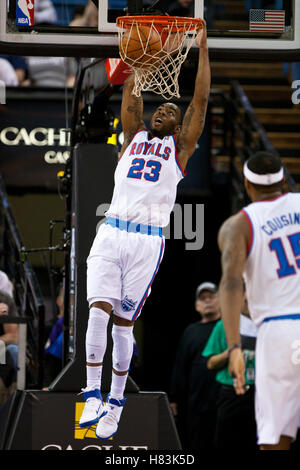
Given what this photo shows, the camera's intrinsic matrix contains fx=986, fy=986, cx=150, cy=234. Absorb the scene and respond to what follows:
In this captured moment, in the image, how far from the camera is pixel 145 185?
23.8 ft

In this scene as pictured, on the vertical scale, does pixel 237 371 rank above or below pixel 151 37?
below

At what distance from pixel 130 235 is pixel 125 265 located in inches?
8.9

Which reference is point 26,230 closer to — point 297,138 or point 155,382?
point 155,382

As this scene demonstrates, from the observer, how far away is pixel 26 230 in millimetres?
12469

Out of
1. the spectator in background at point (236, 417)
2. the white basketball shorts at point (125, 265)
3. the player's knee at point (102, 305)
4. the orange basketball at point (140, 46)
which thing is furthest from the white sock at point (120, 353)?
the orange basketball at point (140, 46)

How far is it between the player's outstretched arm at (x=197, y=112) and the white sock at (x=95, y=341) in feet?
4.36

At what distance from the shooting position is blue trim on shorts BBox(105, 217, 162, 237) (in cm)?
725

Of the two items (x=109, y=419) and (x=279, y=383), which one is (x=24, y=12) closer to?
(x=109, y=419)

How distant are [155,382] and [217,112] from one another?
11.7 ft

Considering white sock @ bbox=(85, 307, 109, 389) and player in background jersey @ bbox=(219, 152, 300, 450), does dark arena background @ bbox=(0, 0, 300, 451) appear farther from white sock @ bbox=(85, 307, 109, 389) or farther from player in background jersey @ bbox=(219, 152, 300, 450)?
player in background jersey @ bbox=(219, 152, 300, 450)

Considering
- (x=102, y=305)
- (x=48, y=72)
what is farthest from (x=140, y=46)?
(x=48, y=72)

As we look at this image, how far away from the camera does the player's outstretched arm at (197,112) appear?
22.6 ft
